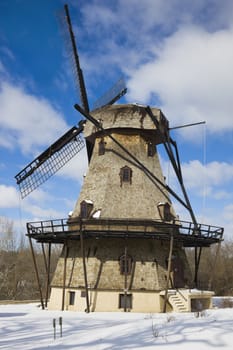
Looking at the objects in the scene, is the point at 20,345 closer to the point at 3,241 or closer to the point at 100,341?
the point at 100,341

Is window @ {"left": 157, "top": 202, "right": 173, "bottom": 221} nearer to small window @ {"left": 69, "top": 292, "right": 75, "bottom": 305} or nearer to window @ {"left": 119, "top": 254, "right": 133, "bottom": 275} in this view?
window @ {"left": 119, "top": 254, "right": 133, "bottom": 275}

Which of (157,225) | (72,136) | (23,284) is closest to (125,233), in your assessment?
(157,225)

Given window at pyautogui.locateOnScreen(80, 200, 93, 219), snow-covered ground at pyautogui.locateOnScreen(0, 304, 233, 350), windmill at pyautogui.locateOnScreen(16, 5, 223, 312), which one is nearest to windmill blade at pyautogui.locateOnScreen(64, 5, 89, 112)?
windmill at pyautogui.locateOnScreen(16, 5, 223, 312)

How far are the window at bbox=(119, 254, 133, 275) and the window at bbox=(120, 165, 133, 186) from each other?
4428mm

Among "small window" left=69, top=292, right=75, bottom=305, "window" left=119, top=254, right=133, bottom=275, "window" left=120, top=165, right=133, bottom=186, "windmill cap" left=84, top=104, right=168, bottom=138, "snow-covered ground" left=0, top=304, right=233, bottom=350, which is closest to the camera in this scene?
"snow-covered ground" left=0, top=304, right=233, bottom=350

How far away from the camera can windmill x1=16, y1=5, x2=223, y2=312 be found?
19078 mm

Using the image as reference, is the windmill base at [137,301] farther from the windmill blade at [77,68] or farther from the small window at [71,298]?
the windmill blade at [77,68]

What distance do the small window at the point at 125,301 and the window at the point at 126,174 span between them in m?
6.35

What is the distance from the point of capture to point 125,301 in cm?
1903

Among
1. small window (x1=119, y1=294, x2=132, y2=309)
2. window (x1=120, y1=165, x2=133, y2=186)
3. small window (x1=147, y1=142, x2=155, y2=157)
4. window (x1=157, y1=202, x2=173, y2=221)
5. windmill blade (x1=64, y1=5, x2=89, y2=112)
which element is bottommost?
small window (x1=119, y1=294, x2=132, y2=309)

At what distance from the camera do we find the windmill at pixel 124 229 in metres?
19.1

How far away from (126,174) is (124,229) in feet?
11.4

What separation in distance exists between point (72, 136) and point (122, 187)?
549 cm

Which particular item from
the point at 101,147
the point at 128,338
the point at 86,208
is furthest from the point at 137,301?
the point at 128,338
